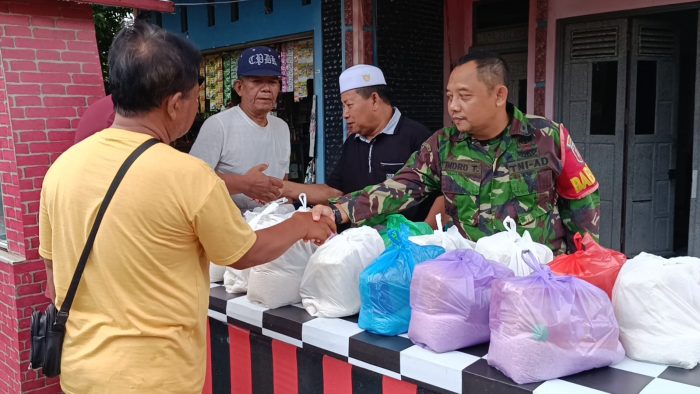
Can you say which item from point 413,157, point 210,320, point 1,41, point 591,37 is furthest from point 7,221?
point 591,37

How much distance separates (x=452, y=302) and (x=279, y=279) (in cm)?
73

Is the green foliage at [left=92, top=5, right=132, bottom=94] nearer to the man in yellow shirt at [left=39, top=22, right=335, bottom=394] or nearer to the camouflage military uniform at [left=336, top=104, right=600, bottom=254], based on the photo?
the camouflage military uniform at [left=336, top=104, right=600, bottom=254]

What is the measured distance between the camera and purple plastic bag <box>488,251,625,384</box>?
56.7 inches

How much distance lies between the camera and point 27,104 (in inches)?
135

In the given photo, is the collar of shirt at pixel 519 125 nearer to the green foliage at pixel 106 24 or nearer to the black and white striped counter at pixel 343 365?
the black and white striped counter at pixel 343 365

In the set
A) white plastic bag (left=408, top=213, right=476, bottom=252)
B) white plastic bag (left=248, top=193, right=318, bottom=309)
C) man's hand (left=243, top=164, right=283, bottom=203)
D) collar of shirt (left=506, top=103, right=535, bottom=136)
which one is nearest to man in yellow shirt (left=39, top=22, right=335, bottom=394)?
white plastic bag (left=248, top=193, right=318, bottom=309)

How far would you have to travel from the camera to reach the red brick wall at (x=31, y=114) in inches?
133

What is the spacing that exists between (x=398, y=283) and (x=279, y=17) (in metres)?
5.62

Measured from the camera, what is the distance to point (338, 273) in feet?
6.42

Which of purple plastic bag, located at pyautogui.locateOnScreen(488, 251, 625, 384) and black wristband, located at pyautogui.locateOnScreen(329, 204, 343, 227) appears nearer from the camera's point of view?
purple plastic bag, located at pyautogui.locateOnScreen(488, 251, 625, 384)

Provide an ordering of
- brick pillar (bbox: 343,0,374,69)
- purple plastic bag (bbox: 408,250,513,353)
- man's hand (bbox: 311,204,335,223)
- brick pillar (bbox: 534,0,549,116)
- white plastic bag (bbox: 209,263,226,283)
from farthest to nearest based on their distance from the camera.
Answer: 1. brick pillar (bbox: 343,0,374,69)
2. brick pillar (bbox: 534,0,549,116)
3. white plastic bag (bbox: 209,263,226,283)
4. man's hand (bbox: 311,204,335,223)
5. purple plastic bag (bbox: 408,250,513,353)

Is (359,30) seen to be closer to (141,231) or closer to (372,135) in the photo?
(372,135)

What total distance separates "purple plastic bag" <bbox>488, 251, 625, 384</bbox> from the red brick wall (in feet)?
9.82

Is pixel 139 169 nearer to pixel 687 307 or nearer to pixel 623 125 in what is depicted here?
pixel 687 307
